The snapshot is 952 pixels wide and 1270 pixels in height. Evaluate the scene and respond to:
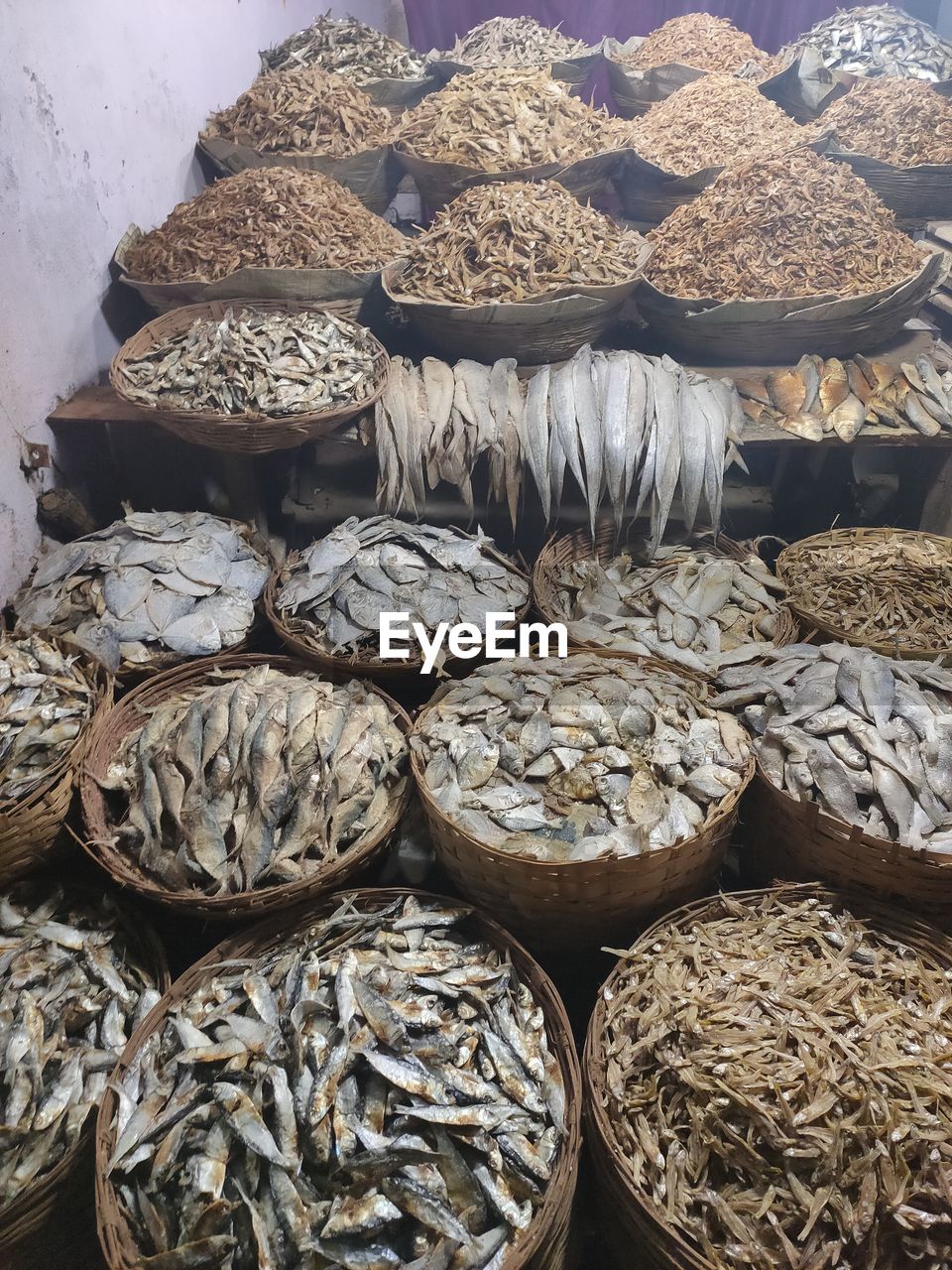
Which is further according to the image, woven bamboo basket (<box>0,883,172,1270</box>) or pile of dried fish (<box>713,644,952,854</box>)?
pile of dried fish (<box>713,644,952,854</box>)

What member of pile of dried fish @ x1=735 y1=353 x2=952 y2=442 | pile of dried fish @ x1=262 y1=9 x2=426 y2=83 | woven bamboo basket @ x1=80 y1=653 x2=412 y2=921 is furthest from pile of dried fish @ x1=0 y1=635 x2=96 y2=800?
pile of dried fish @ x1=262 y1=9 x2=426 y2=83

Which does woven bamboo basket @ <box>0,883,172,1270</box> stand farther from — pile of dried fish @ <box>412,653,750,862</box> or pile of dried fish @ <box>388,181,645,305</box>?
pile of dried fish @ <box>388,181,645,305</box>

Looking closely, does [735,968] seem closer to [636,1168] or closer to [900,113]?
[636,1168]

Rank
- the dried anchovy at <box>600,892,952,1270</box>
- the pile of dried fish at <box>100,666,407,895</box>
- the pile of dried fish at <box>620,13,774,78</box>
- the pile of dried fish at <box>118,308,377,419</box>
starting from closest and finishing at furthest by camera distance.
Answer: the dried anchovy at <box>600,892,952,1270</box> < the pile of dried fish at <box>100,666,407,895</box> < the pile of dried fish at <box>118,308,377,419</box> < the pile of dried fish at <box>620,13,774,78</box>

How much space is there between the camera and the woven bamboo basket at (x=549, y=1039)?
3.56ft

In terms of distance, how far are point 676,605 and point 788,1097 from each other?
3.83 feet

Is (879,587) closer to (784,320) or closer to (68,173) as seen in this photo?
(784,320)

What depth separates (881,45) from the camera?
143 inches

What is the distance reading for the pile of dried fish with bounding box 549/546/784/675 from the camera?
6.27 feet

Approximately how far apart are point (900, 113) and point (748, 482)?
190cm

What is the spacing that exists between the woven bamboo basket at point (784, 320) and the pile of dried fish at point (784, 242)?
6 cm

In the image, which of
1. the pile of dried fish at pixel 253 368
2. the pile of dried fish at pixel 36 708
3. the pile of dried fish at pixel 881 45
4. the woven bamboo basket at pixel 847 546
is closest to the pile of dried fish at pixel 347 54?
the pile of dried fish at pixel 881 45

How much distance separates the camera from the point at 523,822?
1436mm

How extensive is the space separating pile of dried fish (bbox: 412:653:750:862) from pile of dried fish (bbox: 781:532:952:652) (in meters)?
0.57
